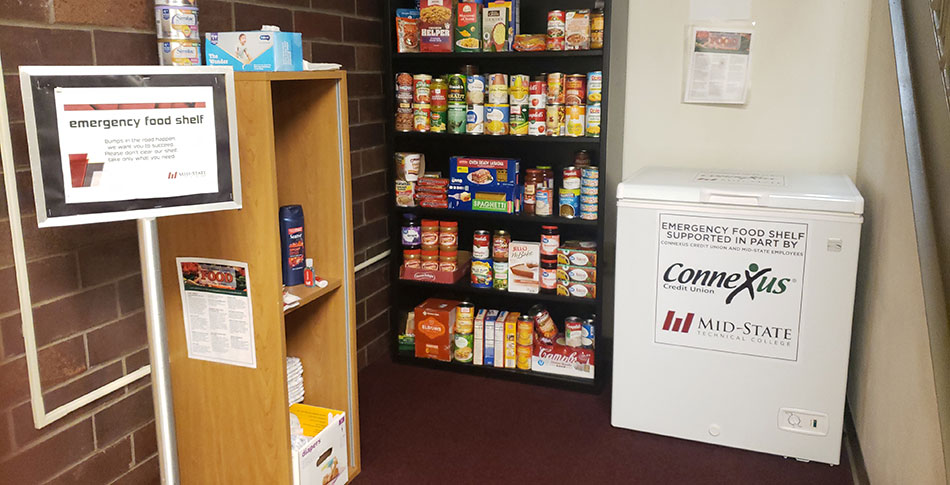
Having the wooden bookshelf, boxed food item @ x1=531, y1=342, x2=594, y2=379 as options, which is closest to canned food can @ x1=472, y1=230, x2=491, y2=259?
boxed food item @ x1=531, y1=342, x2=594, y2=379

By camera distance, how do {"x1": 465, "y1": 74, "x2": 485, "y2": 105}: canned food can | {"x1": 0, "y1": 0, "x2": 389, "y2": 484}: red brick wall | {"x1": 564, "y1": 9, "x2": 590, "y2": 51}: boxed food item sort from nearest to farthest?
{"x1": 0, "y1": 0, "x2": 389, "y2": 484}: red brick wall, {"x1": 564, "y1": 9, "x2": 590, "y2": 51}: boxed food item, {"x1": 465, "y1": 74, "x2": 485, "y2": 105}: canned food can

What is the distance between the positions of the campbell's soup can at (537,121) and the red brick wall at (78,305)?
1.10 m

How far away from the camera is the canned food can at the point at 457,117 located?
3.05 metres

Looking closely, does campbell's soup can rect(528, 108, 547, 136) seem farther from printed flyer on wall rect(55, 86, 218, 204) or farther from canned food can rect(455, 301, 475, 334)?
printed flyer on wall rect(55, 86, 218, 204)

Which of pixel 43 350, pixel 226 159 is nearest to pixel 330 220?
pixel 226 159

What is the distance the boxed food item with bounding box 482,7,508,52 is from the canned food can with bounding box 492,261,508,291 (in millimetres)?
876

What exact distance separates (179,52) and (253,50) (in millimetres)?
185

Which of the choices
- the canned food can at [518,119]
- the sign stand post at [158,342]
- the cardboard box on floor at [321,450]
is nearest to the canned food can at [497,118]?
the canned food can at [518,119]

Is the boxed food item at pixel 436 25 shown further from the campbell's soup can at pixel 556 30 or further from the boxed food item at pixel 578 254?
the boxed food item at pixel 578 254

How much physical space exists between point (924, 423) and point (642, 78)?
1825 mm

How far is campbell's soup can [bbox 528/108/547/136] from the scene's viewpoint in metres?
2.95

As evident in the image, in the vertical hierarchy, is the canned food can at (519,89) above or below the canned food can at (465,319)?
above

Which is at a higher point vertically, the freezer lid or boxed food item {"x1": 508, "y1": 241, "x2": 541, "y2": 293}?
the freezer lid

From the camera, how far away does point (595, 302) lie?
9.78ft
